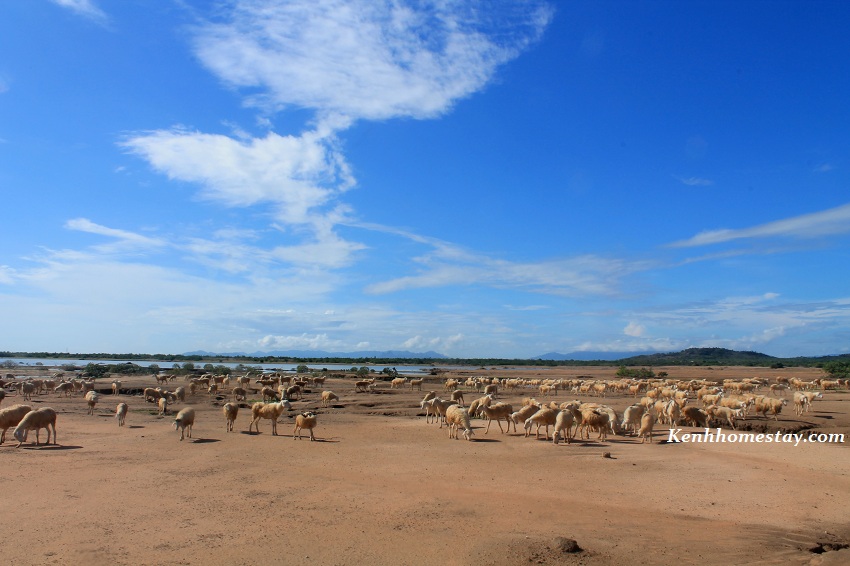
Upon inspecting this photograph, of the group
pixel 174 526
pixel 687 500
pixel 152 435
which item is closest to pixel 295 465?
pixel 174 526

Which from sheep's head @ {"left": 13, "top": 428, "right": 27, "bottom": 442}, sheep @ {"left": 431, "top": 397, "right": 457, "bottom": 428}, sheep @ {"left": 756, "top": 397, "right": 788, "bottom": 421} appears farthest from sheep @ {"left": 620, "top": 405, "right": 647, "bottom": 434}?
sheep's head @ {"left": 13, "top": 428, "right": 27, "bottom": 442}

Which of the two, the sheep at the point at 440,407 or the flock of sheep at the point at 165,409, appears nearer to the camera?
the flock of sheep at the point at 165,409

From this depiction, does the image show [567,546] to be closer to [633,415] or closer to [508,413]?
[508,413]

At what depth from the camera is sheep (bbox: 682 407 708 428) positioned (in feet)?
78.2

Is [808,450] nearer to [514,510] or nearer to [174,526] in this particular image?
[514,510]

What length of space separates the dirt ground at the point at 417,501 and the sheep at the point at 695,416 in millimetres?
4398

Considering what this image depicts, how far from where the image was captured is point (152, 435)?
20.2m

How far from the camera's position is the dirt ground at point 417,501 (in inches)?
348

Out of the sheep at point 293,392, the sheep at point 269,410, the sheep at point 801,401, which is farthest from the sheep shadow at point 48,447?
the sheep at point 801,401

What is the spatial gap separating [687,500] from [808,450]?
30.0 ft

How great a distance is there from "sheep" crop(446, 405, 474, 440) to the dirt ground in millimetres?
799

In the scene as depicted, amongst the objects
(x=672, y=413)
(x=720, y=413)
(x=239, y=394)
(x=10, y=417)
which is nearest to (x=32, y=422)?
(x=10, y=417)

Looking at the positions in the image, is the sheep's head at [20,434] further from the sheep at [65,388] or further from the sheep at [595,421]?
the sheep at [65,388]

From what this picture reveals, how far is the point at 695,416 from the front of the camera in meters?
23.9
